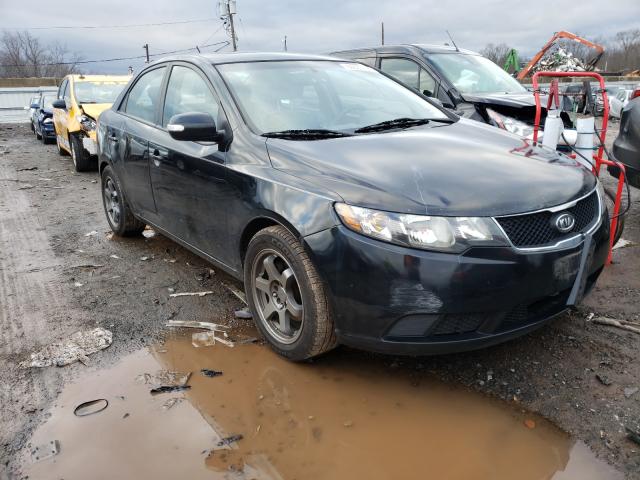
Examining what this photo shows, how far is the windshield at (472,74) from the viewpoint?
703 centimetres

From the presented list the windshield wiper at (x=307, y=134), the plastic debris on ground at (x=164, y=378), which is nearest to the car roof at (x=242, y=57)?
the windshield wiper at (x=307, y=134)

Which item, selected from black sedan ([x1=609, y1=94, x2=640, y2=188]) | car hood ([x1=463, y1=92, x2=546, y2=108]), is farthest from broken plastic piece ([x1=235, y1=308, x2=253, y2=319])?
car hood ([x1=463, y1=92, x2=546, y2=108])

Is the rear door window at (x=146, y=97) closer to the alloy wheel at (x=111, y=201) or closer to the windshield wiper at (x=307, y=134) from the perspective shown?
the alloy wheel at (x=111, y=201)

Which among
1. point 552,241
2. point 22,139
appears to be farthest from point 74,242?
point 22,139

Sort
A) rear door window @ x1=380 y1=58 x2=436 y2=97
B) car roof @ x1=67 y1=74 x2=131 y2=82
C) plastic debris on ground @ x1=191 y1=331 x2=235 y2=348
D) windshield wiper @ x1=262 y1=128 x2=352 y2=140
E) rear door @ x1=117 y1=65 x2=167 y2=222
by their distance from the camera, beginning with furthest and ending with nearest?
car roof @ x1=67 y1=74 x2=131 y2=82, rear door window @ x1=380 y1=58 x2=436 y2=97, rear door @ x1=117 y1=65 x2=167 y2=222, plastic debris on ground @ x1=191 y1=331 x2=235 y2=348, windshield wiper @ x1=262 y1=128 x2=352 y2=140

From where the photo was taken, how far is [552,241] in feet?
8.44

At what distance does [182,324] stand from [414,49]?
5182 mm

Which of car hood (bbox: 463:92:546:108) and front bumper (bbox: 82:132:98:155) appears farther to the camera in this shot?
front bumper (bbox: 82:132:98:155)

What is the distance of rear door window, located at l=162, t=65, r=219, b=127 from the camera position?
3635mm

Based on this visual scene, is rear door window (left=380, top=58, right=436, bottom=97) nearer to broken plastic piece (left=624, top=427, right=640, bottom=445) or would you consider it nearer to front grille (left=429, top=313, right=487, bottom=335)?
front grille (left=429, top=313, right=487, bottom=335)

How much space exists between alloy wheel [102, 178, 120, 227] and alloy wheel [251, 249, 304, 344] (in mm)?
2705

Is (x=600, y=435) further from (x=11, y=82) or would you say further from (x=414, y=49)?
(x=11, y=82)

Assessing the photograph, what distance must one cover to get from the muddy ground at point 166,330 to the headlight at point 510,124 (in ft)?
4.75

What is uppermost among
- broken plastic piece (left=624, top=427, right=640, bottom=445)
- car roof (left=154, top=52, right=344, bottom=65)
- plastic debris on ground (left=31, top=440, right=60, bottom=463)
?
car roof (left=154, top=52, right=344, bottom=65)
